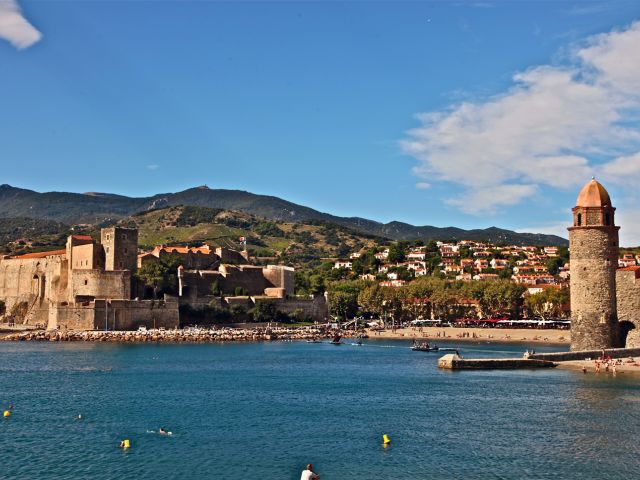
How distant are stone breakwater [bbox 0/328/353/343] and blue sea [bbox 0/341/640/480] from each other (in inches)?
626

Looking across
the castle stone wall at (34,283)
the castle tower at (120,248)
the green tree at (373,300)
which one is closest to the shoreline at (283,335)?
the castle stone wall at (34,283)

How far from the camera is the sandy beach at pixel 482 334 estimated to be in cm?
5397

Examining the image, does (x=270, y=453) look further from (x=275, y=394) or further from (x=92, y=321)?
(x=92, y=321)

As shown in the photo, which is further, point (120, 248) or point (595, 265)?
point (120, 248)

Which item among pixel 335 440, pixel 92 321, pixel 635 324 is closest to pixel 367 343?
pixel 92 321

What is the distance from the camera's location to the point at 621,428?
66.8 feet

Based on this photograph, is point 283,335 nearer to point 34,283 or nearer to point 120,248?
point 120,248

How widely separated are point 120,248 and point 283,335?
14.4m

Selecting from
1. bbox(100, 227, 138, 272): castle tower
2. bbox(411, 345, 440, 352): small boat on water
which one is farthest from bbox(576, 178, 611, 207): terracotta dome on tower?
bbox(100, 227, 138, 272): castle tower

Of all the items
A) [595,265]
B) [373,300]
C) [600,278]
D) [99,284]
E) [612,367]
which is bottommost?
[612,367]

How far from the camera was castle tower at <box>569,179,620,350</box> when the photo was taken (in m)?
31.2

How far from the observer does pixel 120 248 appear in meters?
60.1

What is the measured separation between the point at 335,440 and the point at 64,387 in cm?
1446

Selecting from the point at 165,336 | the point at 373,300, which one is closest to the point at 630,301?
the point at 165,336
